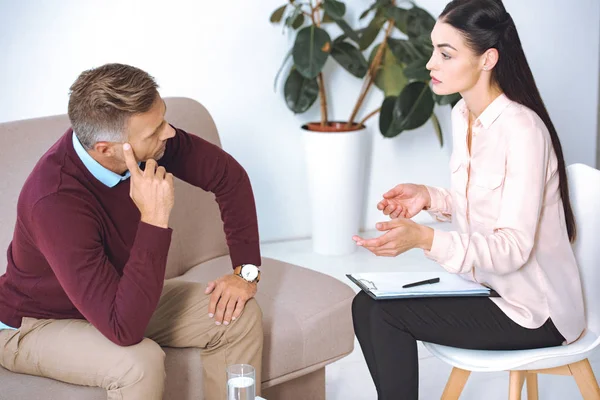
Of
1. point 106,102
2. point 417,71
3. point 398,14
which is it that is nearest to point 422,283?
point 106,102

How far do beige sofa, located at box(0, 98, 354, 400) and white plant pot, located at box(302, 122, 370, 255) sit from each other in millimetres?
1305

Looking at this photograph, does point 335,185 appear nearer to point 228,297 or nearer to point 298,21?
Result: point 298,21

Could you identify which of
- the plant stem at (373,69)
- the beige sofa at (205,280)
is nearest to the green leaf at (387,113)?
the plant stem at (373,69)

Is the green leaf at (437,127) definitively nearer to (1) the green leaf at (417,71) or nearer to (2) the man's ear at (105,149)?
(1) the green leaf at (417,71)


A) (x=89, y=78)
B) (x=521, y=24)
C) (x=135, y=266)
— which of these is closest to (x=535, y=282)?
(x=135, y=266)

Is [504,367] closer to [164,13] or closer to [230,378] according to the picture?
[230,378]

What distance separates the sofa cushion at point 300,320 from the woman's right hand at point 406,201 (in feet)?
0.96

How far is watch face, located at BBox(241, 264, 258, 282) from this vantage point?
2.10m

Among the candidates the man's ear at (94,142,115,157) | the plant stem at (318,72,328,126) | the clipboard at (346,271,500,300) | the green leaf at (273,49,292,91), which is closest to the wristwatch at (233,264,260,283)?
the clipboard at (346,271,500,300)

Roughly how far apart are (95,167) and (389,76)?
237 centimetres

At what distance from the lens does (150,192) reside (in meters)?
1.77

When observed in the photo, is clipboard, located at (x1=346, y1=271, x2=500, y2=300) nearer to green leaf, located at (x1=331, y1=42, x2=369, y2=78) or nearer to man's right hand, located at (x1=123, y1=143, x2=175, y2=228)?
man's right hand, located at (x1=123, y1=143, x2=175, y2=228)

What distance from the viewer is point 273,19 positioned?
3.85 meters

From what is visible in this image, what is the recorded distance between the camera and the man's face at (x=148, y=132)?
1802 millimetres
